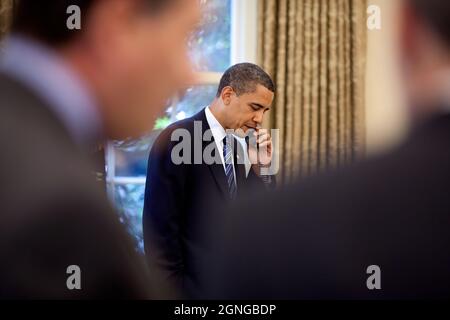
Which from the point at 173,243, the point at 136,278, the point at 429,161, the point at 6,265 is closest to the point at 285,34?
the point at 429,161

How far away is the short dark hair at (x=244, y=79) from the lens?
2078 mm

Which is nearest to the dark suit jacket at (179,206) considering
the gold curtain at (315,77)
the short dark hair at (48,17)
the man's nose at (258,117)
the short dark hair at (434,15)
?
the man's nose at (258,117)

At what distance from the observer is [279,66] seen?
6.93 ft

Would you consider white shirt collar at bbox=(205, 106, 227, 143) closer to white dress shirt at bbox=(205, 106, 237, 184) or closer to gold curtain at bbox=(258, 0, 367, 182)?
white dress shirt at bbox=(205, 106, 237, 184)

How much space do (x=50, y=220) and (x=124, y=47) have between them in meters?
0.69

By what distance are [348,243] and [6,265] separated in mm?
1263

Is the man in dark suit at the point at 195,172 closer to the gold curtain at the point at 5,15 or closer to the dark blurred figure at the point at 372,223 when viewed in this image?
the dark blurred figure at the point at 372,223

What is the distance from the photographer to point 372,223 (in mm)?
2158

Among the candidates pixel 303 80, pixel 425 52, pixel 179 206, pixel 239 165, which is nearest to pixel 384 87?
pixel 425 52

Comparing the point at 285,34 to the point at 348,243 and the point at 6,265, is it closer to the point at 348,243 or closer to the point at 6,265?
the point at 348,243

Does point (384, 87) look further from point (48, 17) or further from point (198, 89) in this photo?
point (48, 17)

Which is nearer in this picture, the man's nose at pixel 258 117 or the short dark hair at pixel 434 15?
the man's nose at pixel 258 117

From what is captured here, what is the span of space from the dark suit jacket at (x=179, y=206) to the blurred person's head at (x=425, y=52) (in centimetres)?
71
